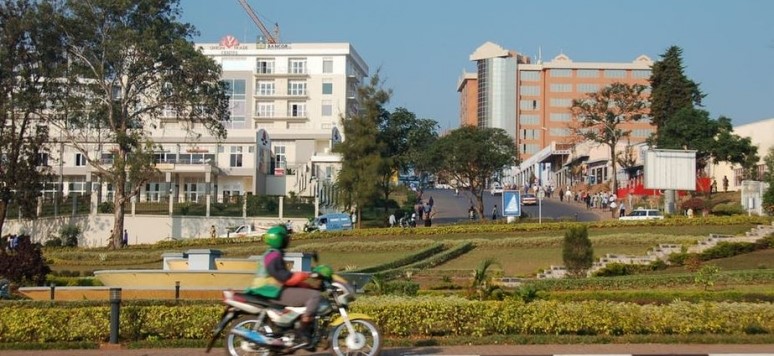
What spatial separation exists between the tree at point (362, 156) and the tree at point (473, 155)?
8596 mm

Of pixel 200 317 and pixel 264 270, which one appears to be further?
pixel 200 317

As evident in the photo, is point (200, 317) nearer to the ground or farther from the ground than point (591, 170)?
nearer to the ground

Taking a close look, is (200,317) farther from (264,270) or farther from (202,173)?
(202,173)

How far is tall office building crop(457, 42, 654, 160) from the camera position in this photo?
497 feet

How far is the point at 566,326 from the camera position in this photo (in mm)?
14336

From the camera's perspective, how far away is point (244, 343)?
11477 millimetres

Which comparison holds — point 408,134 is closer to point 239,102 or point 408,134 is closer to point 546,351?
point 239,102

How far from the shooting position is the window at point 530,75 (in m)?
156

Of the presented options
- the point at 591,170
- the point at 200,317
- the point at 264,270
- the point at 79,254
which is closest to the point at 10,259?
the point at 200,317

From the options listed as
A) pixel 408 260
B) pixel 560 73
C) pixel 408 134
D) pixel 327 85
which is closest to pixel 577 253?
pixel 408 260

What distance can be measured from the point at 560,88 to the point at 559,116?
4614mm

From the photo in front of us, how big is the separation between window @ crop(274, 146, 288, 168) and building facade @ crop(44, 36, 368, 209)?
0.09 meters

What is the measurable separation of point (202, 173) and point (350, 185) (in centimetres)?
2416

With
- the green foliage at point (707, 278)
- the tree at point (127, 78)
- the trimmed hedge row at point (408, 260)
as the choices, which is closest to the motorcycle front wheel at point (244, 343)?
the green foliage at point (707, 278)
